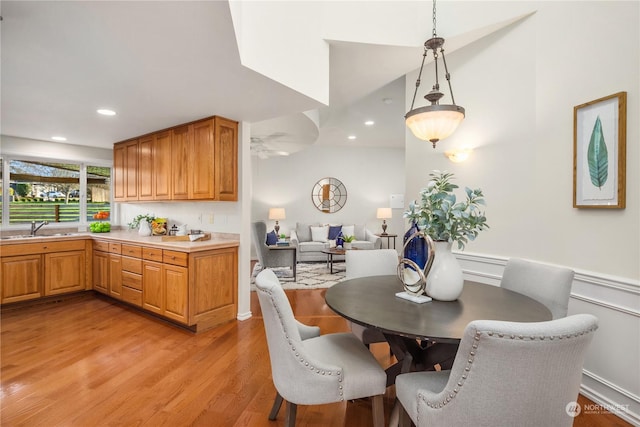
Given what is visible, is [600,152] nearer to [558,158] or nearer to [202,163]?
[558,158]

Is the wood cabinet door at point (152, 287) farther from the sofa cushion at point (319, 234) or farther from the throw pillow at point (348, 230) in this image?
the throw pillow at point (348, 230)

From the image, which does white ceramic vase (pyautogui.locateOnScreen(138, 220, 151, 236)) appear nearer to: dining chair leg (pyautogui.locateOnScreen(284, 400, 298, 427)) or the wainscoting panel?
dining chair leg (pyautogui.locateOnScreen(284, 400, 298, 427))

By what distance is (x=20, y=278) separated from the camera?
3602 millimetres

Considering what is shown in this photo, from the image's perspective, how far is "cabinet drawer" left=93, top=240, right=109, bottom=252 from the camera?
3943 millimetres

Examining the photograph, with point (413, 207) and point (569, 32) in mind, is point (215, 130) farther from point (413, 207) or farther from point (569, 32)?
point (569, 32)

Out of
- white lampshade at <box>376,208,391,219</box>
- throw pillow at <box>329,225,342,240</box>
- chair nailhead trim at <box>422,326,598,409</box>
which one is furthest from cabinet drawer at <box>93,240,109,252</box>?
white lampshade at <box>376,208,391,219</box>

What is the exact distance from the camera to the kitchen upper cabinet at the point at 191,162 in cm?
322

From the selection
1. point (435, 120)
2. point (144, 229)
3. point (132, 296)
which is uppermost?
point (435, 120)

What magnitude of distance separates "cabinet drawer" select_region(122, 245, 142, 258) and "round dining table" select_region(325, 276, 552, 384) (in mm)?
2640

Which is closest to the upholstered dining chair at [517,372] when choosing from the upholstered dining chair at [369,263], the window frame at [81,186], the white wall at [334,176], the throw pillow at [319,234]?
the upholstered dining chair at [369,263]

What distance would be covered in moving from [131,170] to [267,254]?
242 centimetres

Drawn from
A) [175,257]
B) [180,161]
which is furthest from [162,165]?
[175,257]

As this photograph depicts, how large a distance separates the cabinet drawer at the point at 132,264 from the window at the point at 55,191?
192cm

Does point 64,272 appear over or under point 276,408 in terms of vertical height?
over
